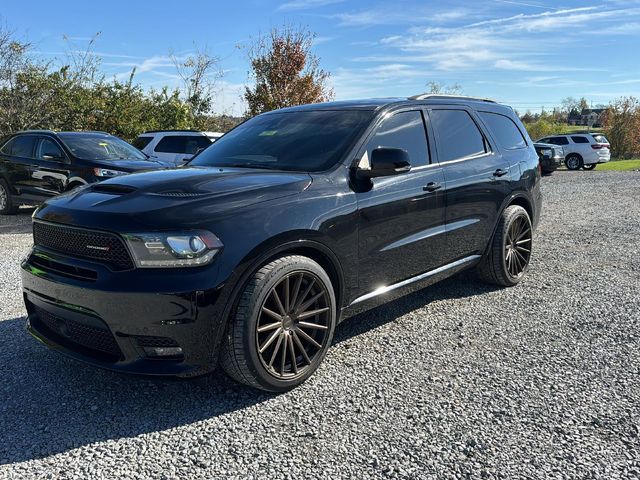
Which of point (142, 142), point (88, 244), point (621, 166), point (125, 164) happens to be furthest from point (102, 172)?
point (621, 166)

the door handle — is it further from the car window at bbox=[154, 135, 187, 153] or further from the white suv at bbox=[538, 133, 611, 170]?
the white suv at bbox=[538, 133, 611, 170]

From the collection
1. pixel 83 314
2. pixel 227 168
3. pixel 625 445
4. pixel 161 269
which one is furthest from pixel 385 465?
pixel 227 168

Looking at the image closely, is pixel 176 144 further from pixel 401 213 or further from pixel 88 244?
pixel 88 244

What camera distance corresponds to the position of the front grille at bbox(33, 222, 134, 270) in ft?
9.20

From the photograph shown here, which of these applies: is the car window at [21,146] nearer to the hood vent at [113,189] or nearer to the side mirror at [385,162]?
the hood vent at [113,189]

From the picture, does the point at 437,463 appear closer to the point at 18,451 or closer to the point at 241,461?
the point at 241,461

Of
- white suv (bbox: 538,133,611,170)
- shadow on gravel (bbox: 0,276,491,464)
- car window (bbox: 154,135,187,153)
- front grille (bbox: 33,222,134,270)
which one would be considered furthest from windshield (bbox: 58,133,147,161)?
white suv (bbox: 538,133,611,170)

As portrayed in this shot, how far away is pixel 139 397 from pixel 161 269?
0.94 metres

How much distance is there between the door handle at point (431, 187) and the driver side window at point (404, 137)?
0.17 metres

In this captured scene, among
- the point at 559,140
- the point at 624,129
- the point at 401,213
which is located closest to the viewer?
the point at 401,213

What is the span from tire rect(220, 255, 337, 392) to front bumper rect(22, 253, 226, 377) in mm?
131

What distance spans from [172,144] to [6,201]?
390 centimetres

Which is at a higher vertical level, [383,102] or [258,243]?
[383,102]

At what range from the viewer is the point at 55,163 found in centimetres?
947
